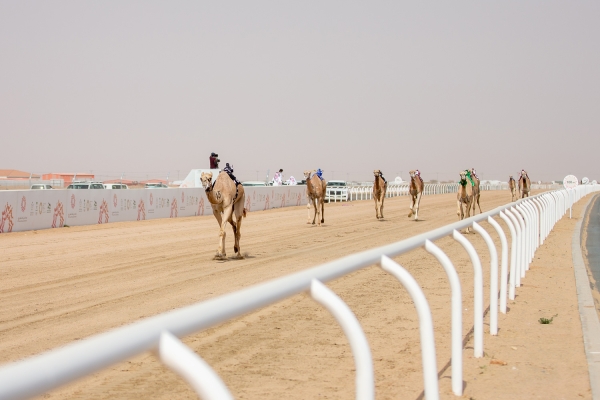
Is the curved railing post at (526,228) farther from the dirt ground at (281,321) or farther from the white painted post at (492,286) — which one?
the white painted post at (492,286)

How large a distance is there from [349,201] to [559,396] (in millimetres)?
42963

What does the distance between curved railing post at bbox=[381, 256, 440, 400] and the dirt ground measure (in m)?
0.82

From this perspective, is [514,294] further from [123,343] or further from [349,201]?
[349,201]

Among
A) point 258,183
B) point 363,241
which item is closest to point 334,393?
point 363,241

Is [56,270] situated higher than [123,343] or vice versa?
[123,343]

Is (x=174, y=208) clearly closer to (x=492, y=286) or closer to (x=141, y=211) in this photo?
(x=141, y=211)

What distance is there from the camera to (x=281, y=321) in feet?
26.8

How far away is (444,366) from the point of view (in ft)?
20.7

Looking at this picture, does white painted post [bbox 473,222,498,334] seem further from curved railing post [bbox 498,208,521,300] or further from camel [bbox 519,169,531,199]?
camel [bbox 519,169,531,199]

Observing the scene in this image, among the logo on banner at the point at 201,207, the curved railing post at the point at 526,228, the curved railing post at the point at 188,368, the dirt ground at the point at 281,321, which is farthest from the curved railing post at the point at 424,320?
the logo on banner at the point at 201,207

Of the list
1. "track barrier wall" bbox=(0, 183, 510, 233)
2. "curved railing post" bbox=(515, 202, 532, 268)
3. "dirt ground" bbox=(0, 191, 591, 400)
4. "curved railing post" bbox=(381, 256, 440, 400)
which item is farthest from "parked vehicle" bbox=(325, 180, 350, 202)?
"curved railing post" bbox=(381, 256, 440, 400)

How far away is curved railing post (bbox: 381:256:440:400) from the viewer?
432 cm

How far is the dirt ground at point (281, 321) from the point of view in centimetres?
571

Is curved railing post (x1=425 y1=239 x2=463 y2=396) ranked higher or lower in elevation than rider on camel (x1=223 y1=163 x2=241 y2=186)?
lower
